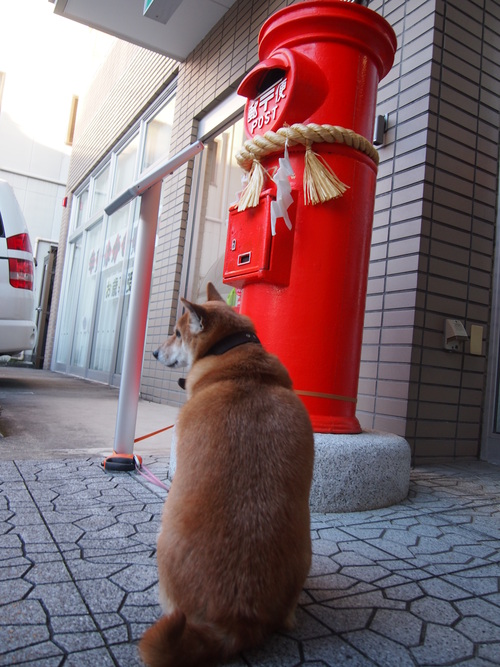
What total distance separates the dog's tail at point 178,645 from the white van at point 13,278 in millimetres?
5086

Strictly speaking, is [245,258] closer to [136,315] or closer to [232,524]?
[136,315]

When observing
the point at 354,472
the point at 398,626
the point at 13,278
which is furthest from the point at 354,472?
the point at 13,278

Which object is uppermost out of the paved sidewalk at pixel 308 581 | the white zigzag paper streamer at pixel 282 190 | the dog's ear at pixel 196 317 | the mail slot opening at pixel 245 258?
the white zigzag paper streamer at pixel 282 190

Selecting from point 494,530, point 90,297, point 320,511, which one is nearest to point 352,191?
point 320,511

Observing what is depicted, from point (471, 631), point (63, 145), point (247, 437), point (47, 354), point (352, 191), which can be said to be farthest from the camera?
point (63, 145)

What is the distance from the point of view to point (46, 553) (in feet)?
5.92

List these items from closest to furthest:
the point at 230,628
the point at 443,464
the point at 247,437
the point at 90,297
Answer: the point at 230,628
the point at 247,437
the point at 443,464
the point at 90,297

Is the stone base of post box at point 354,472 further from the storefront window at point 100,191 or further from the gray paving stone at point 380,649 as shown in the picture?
the storefront window at point 100,191

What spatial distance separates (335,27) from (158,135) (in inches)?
263

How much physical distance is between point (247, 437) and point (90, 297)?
10.9 metres

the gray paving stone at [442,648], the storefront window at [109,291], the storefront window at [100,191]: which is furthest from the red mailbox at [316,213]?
the storefront window at [100,191]

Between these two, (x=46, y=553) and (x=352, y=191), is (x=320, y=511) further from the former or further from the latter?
(x=352, y=191)

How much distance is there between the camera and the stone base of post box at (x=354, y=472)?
8.06 feet

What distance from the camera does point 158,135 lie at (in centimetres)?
876
